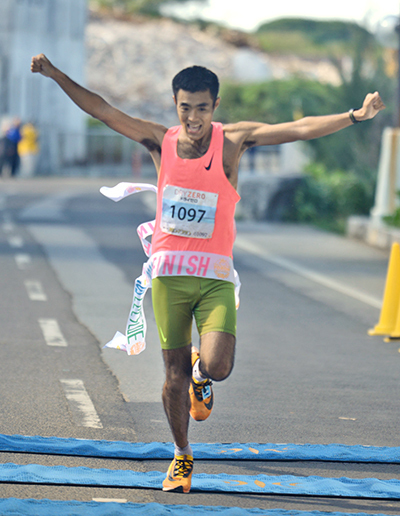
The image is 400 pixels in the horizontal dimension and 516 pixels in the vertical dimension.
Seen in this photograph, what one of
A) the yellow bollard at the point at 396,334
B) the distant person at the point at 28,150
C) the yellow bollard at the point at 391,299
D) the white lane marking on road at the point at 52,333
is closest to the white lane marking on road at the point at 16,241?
the white lane marking on road at the point at 52,333

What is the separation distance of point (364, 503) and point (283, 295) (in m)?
6.93

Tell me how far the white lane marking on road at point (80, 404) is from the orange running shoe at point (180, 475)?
1141 millimetres

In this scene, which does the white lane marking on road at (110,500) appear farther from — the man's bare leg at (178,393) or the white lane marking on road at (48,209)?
the white lane marking on road at (48,209)

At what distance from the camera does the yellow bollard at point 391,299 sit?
936 cm

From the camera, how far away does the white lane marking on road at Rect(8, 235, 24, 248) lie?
50.2 feet

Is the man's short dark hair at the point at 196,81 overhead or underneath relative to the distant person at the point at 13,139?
overhead

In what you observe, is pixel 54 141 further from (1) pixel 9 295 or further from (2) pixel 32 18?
(1) pixel 9 295

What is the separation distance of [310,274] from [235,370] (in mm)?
6078

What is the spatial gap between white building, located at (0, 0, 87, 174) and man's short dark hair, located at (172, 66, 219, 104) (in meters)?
38.7

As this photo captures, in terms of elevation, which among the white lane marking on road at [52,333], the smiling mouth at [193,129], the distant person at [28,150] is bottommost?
the distant person at [28,150]

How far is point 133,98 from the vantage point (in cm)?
7000

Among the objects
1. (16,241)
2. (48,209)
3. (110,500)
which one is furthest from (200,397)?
(48,209)

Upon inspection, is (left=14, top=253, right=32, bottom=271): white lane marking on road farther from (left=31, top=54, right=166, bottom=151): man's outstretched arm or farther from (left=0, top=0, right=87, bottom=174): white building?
(left=0, top=0, right=87, bottom=174): white building

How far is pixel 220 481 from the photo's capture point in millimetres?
4785
